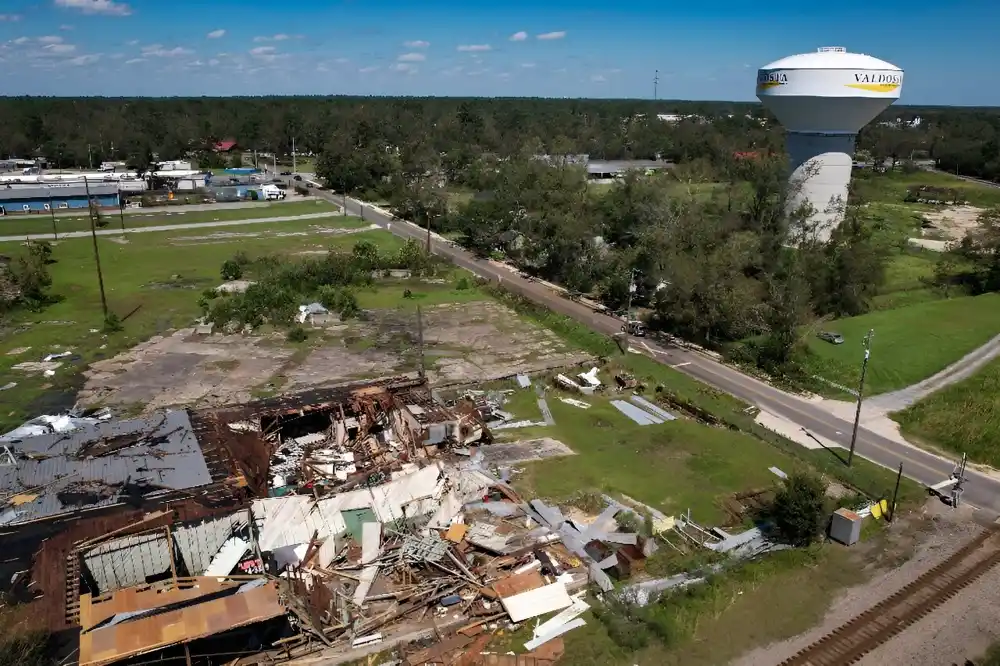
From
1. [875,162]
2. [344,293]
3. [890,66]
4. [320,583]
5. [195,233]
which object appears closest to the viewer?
[320,583]

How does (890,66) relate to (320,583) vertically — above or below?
above

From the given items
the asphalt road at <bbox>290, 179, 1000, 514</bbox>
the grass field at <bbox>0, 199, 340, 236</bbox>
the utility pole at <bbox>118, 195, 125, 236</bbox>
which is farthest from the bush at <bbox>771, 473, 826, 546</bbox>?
the utility pole at <bbox>118, 195, 125, 236</bbox>

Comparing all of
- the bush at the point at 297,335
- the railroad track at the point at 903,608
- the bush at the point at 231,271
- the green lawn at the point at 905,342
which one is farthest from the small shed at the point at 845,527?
A: the bush at the point at 231,271

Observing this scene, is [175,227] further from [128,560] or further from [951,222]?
[951,222]

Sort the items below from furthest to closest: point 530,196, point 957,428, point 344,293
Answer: point 530,196
point 344,293
point 957,428

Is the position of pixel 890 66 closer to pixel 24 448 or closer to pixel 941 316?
pixel 941 316

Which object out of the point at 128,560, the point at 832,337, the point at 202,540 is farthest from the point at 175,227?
the point at 832,337

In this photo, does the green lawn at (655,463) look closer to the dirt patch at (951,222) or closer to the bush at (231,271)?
the bush at (231,271)

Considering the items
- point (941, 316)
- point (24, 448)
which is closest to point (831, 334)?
point (941, 316)
